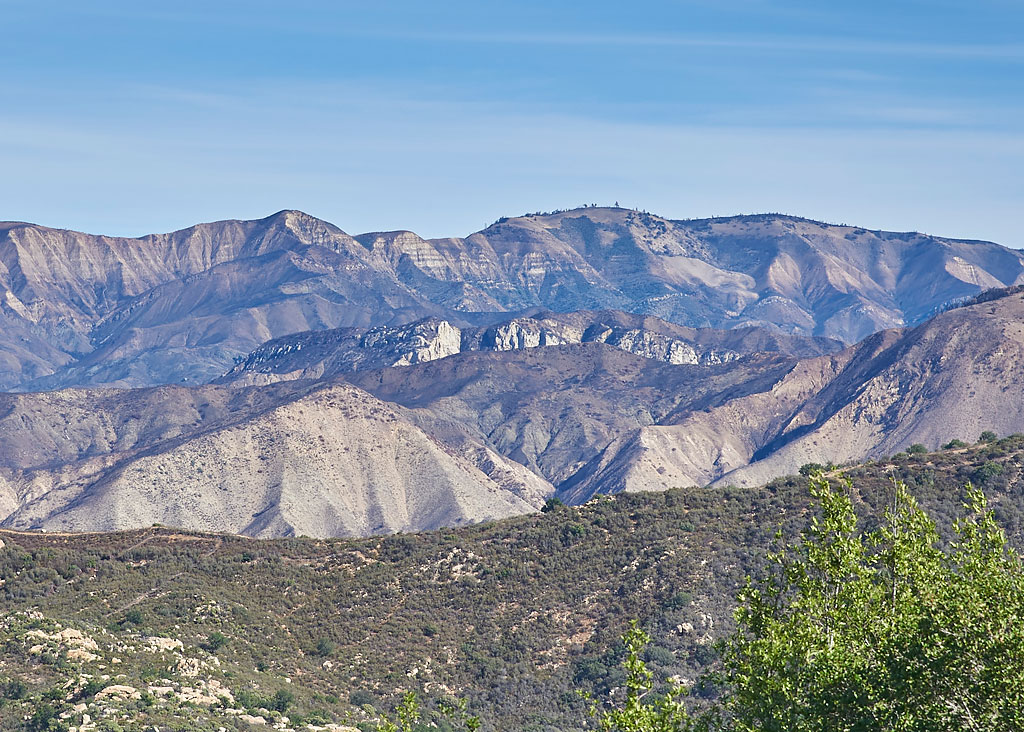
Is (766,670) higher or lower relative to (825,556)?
lower

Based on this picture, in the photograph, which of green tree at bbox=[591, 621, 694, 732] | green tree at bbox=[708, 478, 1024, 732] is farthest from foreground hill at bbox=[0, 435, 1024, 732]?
green tree at bbox=[708, 478, 1024, 732]

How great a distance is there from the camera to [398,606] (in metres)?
96.7

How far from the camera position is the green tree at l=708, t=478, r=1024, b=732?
3150cm

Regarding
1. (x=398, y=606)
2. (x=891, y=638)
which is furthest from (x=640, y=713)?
(x=398, y=606)

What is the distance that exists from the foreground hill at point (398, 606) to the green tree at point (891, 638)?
38.5 meters

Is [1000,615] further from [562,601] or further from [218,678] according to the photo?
[562,601]

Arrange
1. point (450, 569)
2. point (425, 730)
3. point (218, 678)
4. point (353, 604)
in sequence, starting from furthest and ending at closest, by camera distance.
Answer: point (450, 569)
point (353, 604)
point (218, 678)
point (425, 730)

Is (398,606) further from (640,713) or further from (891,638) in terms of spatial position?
(891,638)

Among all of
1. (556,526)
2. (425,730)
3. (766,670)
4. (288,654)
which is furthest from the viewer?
(556,526)

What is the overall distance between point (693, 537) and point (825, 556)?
231 feet

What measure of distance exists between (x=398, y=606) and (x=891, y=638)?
66743 mm

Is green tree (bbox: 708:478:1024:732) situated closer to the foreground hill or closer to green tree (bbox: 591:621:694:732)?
green tree (bbox: 591:621:694:732)

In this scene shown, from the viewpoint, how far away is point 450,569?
10412 centimetres

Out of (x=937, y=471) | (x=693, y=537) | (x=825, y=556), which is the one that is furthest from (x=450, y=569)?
(x=825, y=556)
